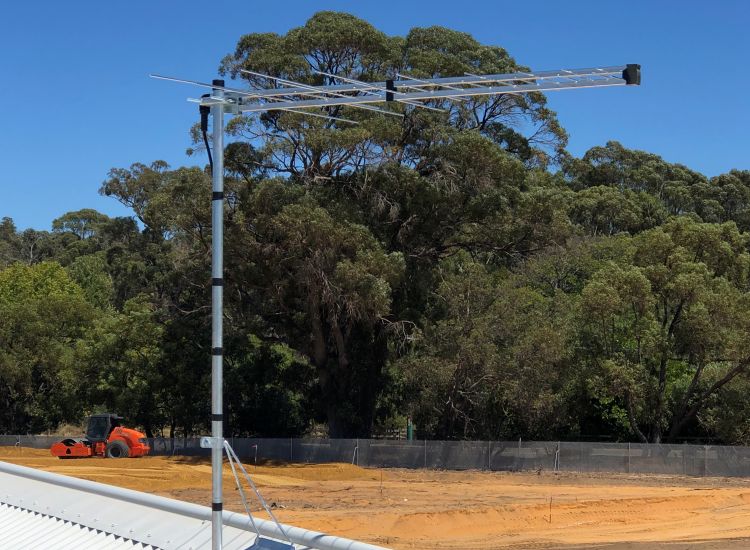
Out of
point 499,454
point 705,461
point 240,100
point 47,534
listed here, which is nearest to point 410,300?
point 499,454

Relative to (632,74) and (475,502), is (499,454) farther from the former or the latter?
(632,74)

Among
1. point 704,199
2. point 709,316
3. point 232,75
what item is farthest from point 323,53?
point 704,199

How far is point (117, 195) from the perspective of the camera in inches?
3561

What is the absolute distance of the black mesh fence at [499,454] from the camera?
38781mm

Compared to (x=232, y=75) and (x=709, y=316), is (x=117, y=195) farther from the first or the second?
(x=709, y=316)

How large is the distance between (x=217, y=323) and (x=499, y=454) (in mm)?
34044

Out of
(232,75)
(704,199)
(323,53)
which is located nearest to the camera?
(323,53)

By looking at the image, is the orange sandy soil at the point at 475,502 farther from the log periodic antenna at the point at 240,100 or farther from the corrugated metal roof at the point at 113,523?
the log periodic antenna at the point at 240,100

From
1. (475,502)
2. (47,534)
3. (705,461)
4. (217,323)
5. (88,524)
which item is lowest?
(475,502)

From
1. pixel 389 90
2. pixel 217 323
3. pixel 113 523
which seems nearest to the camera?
pixel 217 323

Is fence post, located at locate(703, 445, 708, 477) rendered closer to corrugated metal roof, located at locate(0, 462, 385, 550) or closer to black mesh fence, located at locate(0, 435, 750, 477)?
black mesh fence, located at locate(0, 435, 750, 477)

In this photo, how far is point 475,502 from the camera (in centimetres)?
3041

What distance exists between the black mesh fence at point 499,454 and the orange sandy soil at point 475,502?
100 centimetres

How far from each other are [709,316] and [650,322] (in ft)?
8.17
